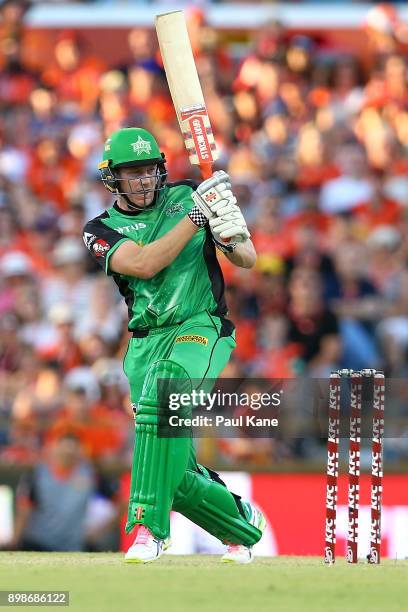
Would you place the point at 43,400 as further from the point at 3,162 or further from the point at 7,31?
the point at 7,31

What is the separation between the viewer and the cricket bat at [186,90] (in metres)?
7.73

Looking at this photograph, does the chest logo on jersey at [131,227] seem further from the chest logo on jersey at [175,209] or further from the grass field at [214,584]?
the grass field at [214,584]

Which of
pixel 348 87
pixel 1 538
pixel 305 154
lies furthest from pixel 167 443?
pixel 348 87

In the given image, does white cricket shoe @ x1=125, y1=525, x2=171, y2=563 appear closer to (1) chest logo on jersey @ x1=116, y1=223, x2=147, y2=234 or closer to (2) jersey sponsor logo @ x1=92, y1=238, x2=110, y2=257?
(2) jersey sponsor logo @ x1=92, y1=238, x2=110, y2=257

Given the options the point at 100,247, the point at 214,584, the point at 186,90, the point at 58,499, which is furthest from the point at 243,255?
the point at 58,499

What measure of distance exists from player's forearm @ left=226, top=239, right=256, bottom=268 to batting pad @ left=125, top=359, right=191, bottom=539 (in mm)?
640

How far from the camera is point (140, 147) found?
7.48 meters

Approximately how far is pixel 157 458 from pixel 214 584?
870 mm

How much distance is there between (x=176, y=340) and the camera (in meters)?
7.36

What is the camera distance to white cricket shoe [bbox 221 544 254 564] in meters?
7.64

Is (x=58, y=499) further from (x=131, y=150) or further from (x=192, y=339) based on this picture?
(x=131, y=150)

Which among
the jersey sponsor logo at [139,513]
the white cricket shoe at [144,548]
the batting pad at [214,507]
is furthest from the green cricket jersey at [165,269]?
the white cricket shoe at [144,548]

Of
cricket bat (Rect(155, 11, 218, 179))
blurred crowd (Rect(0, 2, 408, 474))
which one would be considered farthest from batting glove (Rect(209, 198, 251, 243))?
blurred crowd (Rect(0, 2, 408, 474))

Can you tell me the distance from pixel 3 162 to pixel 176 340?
27.2 ft
